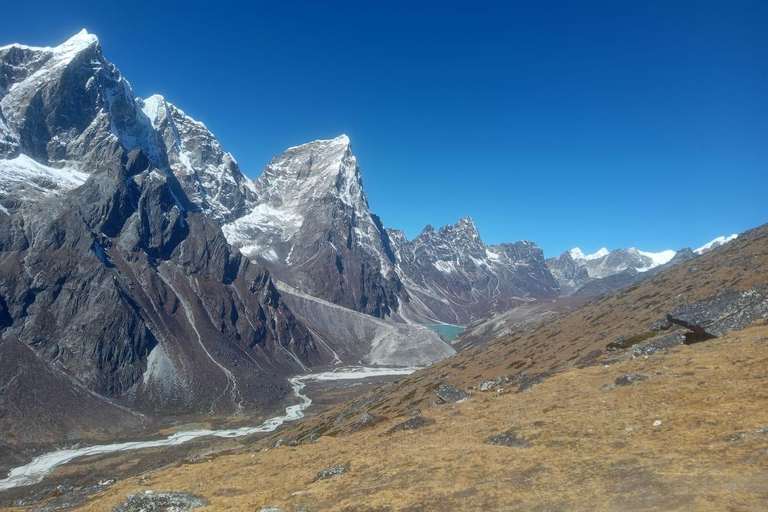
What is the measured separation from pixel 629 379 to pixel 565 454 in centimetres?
1633

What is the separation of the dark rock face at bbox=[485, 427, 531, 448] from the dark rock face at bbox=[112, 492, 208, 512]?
2111 centimetres

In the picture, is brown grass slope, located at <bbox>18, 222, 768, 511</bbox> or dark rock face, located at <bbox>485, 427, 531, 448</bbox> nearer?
brown grass slope, located at <bbox>18, 222, 768, 511</bbox>

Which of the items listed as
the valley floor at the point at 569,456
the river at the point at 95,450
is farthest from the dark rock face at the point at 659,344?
the river at the point at 95,450

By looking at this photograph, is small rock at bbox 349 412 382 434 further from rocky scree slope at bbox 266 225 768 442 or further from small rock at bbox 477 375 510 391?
small rock at bbox 477 375 510 391

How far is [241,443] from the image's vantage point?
123m

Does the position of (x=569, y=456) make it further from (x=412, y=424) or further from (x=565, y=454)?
(x=412, y=424)

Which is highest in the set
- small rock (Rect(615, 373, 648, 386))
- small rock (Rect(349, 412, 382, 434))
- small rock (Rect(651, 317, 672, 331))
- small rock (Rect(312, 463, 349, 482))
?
small rock (Rect(651, 317, 672, 331))

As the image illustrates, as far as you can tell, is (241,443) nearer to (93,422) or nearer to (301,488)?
(93,422)

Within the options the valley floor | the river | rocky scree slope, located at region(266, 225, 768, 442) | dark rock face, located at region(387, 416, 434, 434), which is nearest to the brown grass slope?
the valley floor

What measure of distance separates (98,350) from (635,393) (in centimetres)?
21049

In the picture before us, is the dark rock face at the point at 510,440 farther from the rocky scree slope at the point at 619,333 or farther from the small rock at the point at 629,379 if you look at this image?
the rocky scree slope at the point at 619,333

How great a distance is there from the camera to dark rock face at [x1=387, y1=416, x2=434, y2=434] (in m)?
47.4

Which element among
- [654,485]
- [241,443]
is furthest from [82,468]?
[654,485]

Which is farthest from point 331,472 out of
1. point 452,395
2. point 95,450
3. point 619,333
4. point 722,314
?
point 95,450
